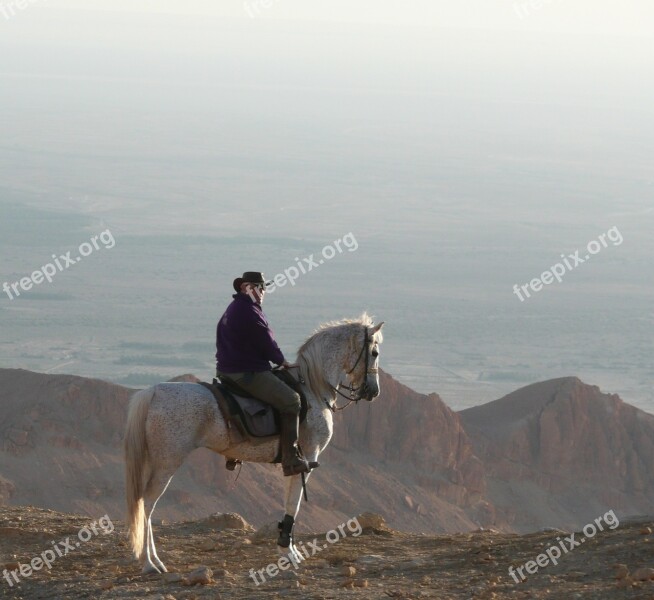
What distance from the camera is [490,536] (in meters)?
14.8

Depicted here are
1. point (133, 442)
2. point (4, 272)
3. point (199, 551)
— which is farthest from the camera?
point (4, 272)

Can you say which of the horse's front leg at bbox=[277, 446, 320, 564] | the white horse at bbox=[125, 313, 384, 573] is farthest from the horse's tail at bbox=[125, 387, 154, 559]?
the horse's front leg at bbox=[277, 446, 320, 564]

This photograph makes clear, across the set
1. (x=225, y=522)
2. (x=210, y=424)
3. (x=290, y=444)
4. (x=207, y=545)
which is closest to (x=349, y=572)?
(x=290, y=444)

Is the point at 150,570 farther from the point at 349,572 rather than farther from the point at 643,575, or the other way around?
the point at 643,575

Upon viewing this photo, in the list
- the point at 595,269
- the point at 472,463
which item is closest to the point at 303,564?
the point at 472,463

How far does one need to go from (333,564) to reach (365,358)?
2.07 meters

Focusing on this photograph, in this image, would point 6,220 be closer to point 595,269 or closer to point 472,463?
point 595,269

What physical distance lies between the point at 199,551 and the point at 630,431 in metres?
45.2

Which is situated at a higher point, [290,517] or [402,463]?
[290,517]

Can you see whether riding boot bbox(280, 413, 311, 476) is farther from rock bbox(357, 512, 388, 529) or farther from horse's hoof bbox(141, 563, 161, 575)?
rock bbox(357, 512, 388, 529)

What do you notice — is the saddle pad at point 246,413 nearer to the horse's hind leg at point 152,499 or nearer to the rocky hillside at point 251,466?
the horse's hind leg at point 152,499

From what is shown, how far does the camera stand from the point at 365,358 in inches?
517

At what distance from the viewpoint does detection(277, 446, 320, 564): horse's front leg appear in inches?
507

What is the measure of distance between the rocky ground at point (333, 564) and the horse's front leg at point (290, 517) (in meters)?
0.22
